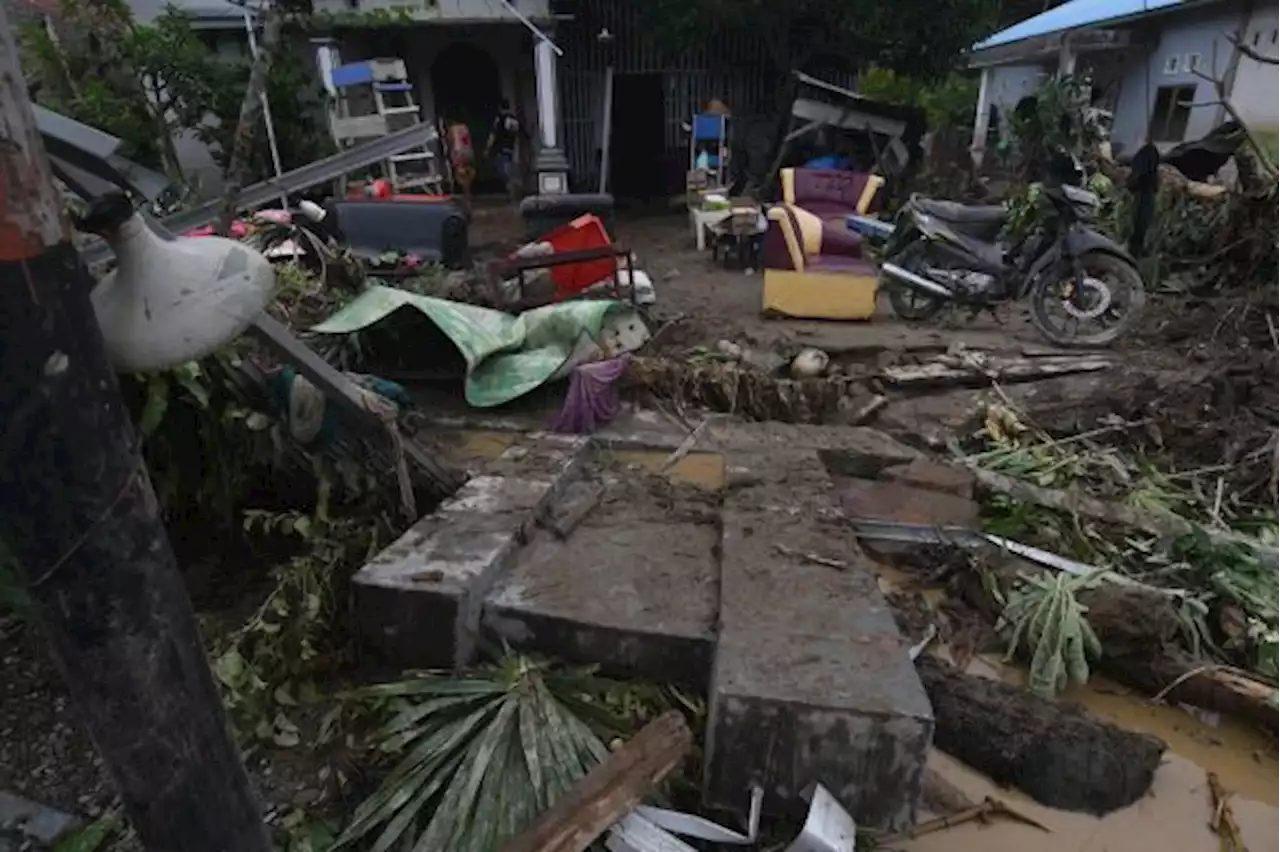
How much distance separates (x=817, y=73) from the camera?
47.1 ft

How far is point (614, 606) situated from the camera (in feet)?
9.33

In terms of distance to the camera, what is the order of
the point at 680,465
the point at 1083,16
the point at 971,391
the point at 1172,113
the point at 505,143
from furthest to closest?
the point at 505,143 < the point at 1083,16 < the point at 1172,113 < the point at 971,391 < the point at 680,465

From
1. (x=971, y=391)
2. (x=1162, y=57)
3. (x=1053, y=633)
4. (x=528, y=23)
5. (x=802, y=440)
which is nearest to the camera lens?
(x=1053, y=633)

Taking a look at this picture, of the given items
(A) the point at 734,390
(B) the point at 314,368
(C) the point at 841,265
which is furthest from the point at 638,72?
(B) the point at 314,368

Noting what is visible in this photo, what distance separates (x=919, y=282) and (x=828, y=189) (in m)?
4.65

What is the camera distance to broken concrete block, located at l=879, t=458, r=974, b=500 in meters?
4.33

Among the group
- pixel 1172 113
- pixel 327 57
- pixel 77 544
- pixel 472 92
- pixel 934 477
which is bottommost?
pixel 934 477

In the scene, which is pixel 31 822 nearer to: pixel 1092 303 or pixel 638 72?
pixel 1092 303

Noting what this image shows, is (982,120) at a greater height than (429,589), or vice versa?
(982,120)

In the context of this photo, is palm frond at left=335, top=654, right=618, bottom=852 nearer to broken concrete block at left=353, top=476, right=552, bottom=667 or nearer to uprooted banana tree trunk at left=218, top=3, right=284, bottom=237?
broken concrete block at left=353, top=476, right=552, bottom=667

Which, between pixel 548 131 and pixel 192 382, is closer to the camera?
pixel 192 382

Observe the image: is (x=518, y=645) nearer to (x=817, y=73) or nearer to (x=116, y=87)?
(x=116, y=87)

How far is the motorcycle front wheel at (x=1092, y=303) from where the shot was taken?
6770 mm

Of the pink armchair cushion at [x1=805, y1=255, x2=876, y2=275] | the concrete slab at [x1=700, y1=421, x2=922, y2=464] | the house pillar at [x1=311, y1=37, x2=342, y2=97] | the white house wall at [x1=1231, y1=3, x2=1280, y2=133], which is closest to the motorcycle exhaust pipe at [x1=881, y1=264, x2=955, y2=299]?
the pink armchair cushion at [x1=805, y1=255, x2=876, y2=275]
